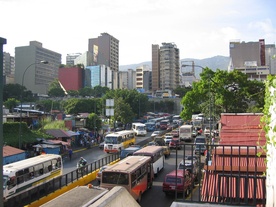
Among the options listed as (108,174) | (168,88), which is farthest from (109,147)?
(168,88)

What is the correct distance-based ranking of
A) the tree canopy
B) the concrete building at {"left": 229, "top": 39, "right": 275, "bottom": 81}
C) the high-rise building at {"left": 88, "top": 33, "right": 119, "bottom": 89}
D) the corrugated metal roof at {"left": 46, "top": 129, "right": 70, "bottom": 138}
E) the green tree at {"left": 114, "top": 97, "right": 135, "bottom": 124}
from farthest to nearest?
the high-rise building at {"left": 88, "top": 33, "right": 119, "bottom": 89} < the concrete building at {"left": 229, "top": 39, "right": 275, "bottom": 81} < the green tree at {"left": 114, "top": 97, "right": 135, "bottom": 124} < the corrugated metal roof at {"left": 46, "top": 129, "right": 70, "bottom": 138} < the tree canopy

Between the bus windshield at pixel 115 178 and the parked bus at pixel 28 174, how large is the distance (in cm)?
401

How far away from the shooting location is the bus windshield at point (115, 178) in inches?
617

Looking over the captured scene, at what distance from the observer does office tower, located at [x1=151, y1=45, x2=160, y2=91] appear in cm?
14512

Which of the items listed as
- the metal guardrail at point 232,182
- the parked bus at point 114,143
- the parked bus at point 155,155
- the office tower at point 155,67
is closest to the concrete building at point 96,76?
the office tower at point 155,67

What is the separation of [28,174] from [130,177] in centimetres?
543

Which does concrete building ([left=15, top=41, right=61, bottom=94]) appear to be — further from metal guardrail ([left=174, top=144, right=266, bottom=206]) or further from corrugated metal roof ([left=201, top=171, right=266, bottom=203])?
corrugated metal roof ([left=201, top=171, right=266, bottom=203])

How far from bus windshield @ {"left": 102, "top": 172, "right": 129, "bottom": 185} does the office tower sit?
131 m

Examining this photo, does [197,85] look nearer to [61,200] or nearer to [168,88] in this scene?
[61,200]

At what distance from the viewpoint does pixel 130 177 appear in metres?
15.8

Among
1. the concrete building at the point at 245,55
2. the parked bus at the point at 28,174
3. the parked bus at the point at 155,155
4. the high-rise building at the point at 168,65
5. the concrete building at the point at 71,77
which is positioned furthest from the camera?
the high-rise building at the point at 168,65

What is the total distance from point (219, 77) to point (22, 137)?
20714 millimetres

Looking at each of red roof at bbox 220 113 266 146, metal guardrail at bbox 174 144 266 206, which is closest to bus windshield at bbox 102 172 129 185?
red roof at bbox 220 113 266 146

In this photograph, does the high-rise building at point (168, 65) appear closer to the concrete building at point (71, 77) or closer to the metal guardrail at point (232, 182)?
the concrete building at point (71, 77)
